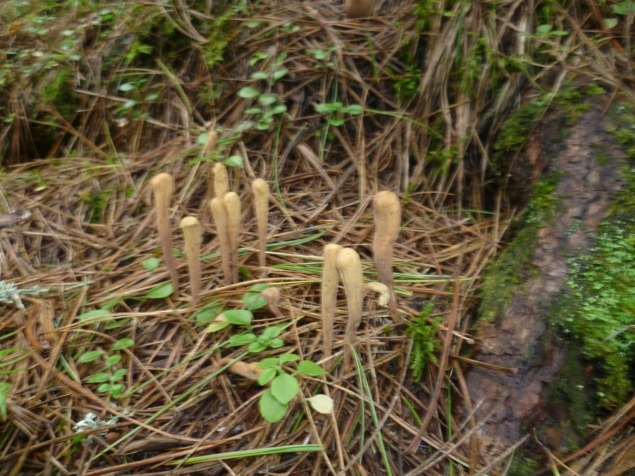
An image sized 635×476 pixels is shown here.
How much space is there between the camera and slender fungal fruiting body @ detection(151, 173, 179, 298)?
5.79ft

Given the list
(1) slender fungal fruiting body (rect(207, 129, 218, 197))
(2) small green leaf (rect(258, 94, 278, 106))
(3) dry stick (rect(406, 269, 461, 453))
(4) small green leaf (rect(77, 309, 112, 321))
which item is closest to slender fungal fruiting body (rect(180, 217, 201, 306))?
(4) small green leaf (rect(77, 309, 112, 321))

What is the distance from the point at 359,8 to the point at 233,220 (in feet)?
6.22

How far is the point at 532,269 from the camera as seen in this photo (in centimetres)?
176

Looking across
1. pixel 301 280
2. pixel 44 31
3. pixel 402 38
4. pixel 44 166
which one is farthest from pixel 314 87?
pixel 44 31

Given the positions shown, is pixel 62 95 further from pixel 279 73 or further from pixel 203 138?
pixel 279 73

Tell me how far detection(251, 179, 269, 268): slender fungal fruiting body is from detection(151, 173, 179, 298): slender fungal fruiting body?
0.35 metres

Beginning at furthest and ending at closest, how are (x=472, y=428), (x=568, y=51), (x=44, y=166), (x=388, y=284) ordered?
(x=44, y=166)
(x=568, y=51)
(x=388, y=284)
(x=472, y=428)

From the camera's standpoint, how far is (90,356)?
1713mm

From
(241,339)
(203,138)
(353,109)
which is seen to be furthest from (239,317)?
(353,109)

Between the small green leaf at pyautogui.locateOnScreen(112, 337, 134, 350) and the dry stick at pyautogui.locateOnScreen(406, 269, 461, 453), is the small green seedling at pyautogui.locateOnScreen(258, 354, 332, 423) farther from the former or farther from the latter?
the small green leaf at pyautogui.locateOnScreen(112, 337, 134, 350)

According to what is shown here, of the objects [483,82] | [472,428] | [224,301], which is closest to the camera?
[472,428]

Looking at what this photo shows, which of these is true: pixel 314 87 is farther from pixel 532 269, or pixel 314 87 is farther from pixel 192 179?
pixel 532 269

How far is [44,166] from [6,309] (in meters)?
1.44

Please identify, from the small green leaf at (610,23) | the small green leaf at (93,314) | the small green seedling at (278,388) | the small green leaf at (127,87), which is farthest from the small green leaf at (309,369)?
the small green leaf at (127,87)
